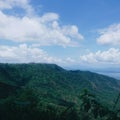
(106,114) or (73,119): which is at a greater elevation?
(106,114)

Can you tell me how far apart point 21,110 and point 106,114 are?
71.5 feet

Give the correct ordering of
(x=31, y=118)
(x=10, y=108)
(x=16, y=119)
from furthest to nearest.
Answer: (x=10, y=108) → (x=31, y=118) → (x=16, y=119)

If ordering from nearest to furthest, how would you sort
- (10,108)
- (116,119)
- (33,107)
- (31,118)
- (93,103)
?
1. (116,119)
2. (93,103)
3. (31,118)
4. (10,108)
5. (33,107)

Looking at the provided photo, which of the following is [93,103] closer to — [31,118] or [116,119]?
[116,119]

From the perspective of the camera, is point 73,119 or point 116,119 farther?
point 73,119

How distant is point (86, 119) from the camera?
34500 mm

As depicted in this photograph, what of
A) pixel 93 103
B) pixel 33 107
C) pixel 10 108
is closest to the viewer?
pixel 93 103

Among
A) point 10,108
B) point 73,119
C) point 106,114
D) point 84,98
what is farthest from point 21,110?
point 106,114

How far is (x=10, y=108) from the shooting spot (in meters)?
40.9

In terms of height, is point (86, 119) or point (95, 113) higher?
point (95, 113)

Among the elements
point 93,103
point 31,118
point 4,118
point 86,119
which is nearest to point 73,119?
point 86,119

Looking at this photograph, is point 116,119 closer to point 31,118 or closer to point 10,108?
point 31,118

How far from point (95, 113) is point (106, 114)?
2.83 feet

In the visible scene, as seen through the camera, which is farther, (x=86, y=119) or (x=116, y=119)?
(x=86, y=119)
